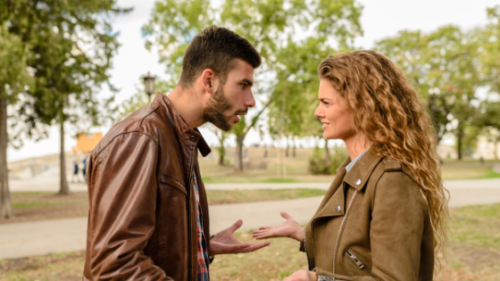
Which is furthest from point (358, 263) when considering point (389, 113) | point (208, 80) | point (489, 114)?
point (489, 114)

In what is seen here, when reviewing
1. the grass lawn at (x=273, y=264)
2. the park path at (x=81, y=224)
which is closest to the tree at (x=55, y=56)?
the park path at (x=81, y=224)

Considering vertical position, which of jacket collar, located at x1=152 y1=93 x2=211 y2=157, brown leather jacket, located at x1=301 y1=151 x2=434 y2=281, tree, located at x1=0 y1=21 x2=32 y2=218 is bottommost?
brown leather jacket, located at x1=301 y1=151 x2=434 y2=281

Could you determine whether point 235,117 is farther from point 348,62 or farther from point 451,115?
point 451,115

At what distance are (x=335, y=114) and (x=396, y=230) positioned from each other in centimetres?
73

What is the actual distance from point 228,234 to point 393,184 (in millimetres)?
1391

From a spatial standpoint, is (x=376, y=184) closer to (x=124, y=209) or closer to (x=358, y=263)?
(x=358, y=263)

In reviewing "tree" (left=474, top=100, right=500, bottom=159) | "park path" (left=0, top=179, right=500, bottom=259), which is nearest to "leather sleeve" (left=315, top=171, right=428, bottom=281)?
"park path" (left=0, top=179, right=500, bottom=259)

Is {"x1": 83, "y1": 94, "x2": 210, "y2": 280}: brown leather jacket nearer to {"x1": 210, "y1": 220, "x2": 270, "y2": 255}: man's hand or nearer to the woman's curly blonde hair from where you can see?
{"x1": 210, "y1": 220, "x2": 270, "y2": 255}: man's hand

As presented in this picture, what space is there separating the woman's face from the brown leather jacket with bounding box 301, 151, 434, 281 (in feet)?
0.73

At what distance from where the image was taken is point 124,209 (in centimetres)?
153

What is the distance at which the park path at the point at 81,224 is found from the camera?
7549 millimetres

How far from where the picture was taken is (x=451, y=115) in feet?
133

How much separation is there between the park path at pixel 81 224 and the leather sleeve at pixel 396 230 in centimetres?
683

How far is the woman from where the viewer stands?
5.35 feet
